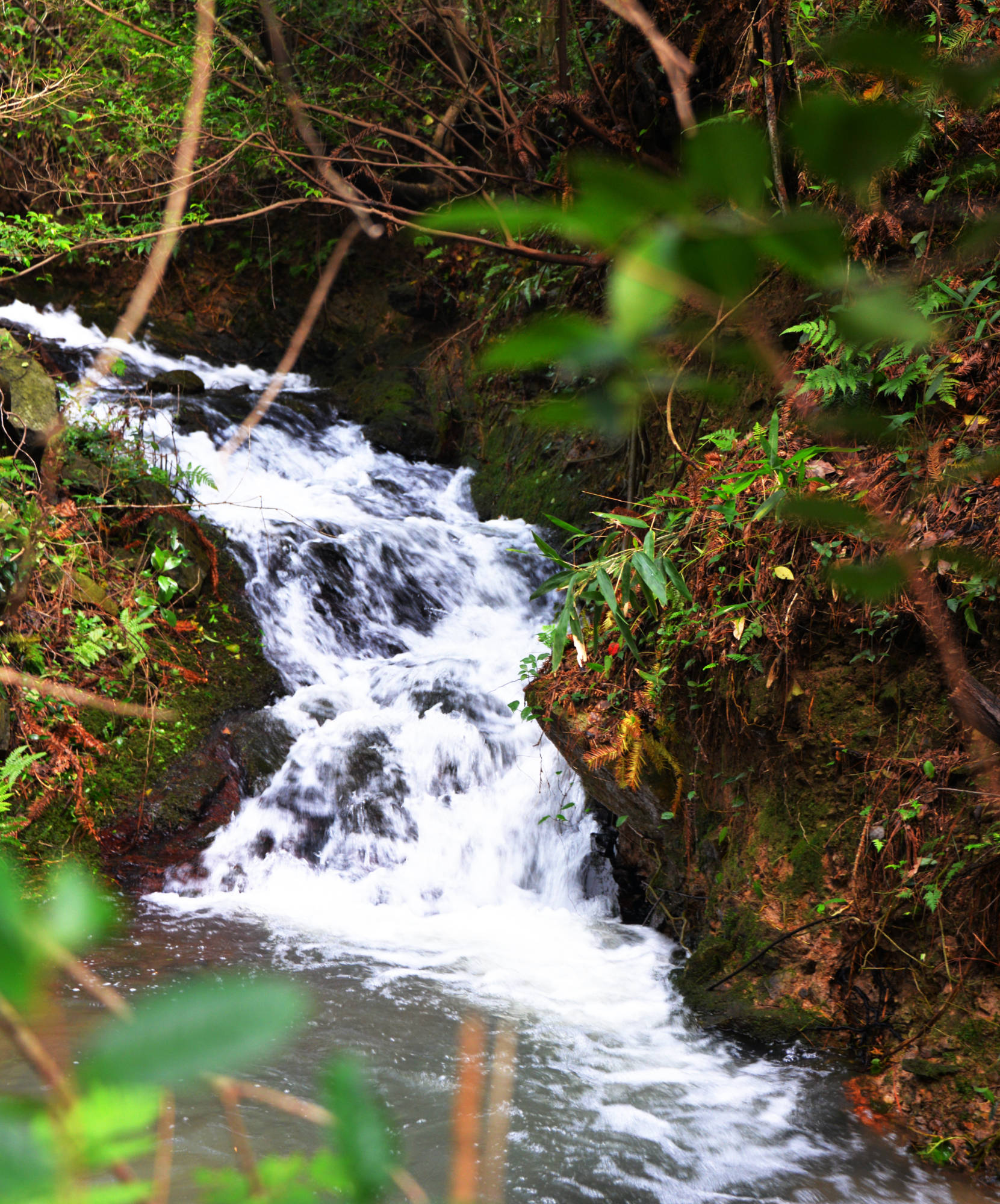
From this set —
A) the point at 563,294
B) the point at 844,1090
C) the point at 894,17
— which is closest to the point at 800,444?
the point at 894,17

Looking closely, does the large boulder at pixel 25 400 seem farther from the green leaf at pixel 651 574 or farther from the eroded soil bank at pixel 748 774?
the green leaf at pixel 651 574

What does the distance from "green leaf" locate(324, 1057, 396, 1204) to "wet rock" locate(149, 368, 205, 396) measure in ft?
38.5

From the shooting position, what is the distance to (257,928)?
16.4 ft

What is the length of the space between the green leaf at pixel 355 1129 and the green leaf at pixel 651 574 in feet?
11.0

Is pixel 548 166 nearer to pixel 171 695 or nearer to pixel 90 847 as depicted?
pixel 171 695

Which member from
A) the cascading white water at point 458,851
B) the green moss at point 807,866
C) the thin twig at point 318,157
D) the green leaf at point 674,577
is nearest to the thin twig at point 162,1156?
the cascading white water at point 458,851

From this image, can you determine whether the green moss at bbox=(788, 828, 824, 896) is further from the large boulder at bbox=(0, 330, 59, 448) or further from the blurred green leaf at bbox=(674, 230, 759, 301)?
the large boulder at bbox=(0, 330, 59, 448)

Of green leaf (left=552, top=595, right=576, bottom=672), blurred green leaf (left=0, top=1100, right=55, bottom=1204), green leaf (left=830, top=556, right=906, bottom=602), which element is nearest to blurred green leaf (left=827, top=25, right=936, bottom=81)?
green leaf (left=830, top=556, right=906, bottom=602)

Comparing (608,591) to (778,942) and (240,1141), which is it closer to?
(778,942)

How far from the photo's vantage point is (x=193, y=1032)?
339 mm

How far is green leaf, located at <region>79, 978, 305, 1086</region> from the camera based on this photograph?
0.33m

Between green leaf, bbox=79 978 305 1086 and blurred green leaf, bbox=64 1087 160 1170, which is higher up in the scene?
green leaf, bbox=79 978 305 1086

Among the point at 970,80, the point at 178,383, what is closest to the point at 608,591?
the point at 970,80

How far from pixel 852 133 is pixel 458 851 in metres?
5.96
